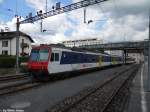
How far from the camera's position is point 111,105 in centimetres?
1202

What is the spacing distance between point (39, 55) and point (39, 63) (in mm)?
778

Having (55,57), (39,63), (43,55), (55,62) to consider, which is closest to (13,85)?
(39,63)

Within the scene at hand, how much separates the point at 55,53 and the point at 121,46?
57314 mm

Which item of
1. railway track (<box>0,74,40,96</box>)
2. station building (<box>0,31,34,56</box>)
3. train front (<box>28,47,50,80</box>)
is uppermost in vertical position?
station building (<box>0,31,34,56</box>)

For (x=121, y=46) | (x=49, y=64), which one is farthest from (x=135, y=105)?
(x=121, y=46)

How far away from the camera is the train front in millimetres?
19844

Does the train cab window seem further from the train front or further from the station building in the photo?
the station building

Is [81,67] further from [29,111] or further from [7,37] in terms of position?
[7,37]

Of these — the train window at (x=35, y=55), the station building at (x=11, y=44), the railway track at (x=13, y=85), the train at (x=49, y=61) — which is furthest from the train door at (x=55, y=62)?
the station building at (x=11, y=44)

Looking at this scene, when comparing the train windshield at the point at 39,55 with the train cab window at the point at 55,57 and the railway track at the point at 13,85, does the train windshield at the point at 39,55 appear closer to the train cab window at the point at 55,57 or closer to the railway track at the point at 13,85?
the train cab window at the point at 55,57

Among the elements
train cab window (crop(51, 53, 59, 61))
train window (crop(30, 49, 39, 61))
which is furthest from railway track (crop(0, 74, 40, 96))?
train cab window (crop(51, 53, 59, 61))

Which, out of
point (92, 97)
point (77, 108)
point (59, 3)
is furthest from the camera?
point (59, 3)

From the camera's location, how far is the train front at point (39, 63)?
1984 centimetres

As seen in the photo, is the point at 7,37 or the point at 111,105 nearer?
the point at 111,105
